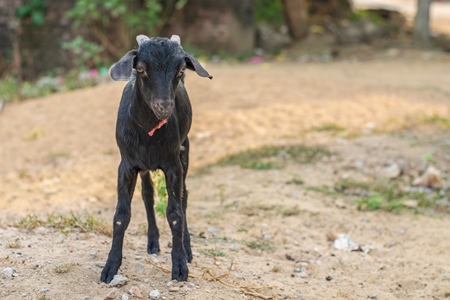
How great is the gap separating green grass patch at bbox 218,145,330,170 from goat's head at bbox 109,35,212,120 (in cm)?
392

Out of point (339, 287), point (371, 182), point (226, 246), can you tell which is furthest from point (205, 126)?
point (339, 287)

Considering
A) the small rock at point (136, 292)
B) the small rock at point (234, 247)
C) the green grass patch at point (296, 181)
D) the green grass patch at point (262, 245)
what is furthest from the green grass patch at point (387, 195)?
the small rock at point (136, 292)

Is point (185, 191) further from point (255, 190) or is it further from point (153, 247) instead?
point (255, 190)

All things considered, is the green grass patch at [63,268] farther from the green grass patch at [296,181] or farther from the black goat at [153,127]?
the green grass patch at [296,181]

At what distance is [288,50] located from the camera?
14.9m

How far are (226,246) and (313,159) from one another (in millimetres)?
2858

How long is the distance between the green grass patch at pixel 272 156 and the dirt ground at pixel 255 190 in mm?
136

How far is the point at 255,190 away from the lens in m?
6.94

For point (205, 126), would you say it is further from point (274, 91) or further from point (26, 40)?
point (26, 40)

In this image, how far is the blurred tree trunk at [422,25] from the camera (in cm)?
1492

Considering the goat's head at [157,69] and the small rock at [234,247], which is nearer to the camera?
the goat's head at [157,69]

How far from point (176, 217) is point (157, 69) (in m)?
0.97

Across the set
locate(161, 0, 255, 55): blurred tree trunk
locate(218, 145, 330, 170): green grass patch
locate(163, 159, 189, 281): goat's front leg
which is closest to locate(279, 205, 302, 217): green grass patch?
locate(218, 145, 330, 170): green grass patch

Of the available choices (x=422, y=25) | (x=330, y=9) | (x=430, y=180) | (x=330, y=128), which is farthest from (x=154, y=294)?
(x=330, y=9)
